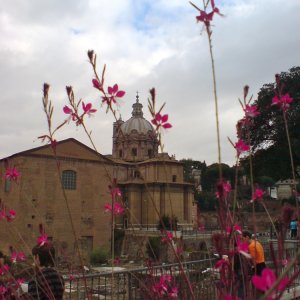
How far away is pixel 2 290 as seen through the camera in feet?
8.99

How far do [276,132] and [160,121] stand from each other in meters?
17.2

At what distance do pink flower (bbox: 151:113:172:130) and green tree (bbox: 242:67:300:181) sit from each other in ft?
52.3

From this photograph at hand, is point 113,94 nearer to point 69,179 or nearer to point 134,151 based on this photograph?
point 69,179

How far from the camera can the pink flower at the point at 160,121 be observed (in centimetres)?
202

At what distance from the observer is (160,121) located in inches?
80.3

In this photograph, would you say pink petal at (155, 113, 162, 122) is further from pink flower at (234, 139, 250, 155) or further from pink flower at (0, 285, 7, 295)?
pink flower at (0, 285, 7, 295)

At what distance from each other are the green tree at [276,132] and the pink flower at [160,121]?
15949mm

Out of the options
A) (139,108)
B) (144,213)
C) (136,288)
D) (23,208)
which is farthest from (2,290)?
(139,108)

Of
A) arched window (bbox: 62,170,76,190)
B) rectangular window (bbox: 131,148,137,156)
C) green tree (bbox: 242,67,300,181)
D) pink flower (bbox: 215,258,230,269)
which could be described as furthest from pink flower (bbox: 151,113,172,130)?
rectangular window (bbox: 131,148,137,156)

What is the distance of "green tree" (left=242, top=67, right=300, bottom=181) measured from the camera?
17.8m

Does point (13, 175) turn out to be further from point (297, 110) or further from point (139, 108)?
point (139, 108)

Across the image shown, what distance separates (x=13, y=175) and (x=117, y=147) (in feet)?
147

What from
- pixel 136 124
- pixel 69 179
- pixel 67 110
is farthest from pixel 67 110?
pixel 136 124

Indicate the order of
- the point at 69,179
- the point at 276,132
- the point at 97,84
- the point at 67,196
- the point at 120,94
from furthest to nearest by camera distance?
the point at 69,179
the point at 67,196
the point at 276,132
the point at 120,94
the point at 97,84
